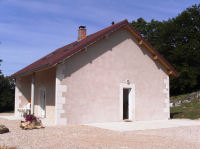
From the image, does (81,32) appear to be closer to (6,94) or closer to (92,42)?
(92,42)

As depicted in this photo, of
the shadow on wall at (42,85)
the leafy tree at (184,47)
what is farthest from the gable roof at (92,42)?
the leafy tree at (184,47)

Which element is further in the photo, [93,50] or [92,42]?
[93,50]

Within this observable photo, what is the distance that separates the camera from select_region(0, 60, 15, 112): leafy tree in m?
24.9

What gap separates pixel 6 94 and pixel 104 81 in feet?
50.9

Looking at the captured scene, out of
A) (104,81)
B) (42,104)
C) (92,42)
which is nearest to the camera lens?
(92,42)

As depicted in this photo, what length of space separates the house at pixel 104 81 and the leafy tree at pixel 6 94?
33.5 feet

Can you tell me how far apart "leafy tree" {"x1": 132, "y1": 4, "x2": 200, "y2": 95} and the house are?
50.4ft

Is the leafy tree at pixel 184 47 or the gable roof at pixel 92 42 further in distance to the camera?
the leafy tree at pixel 184 47

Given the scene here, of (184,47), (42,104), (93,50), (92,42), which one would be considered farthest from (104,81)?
(184,47)

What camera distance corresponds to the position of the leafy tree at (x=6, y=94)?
2492 centimetres

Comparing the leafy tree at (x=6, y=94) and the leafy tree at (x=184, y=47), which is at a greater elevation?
the leafy tree at (x=184, y=47)

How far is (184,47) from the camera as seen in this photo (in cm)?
3055

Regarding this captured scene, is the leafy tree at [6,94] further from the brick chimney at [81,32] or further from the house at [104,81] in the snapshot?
the brick chimney at [81,32]

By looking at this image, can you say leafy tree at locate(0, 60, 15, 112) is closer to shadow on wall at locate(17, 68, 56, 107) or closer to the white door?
shadow on wall at locate(17, 68, 56, 107)
